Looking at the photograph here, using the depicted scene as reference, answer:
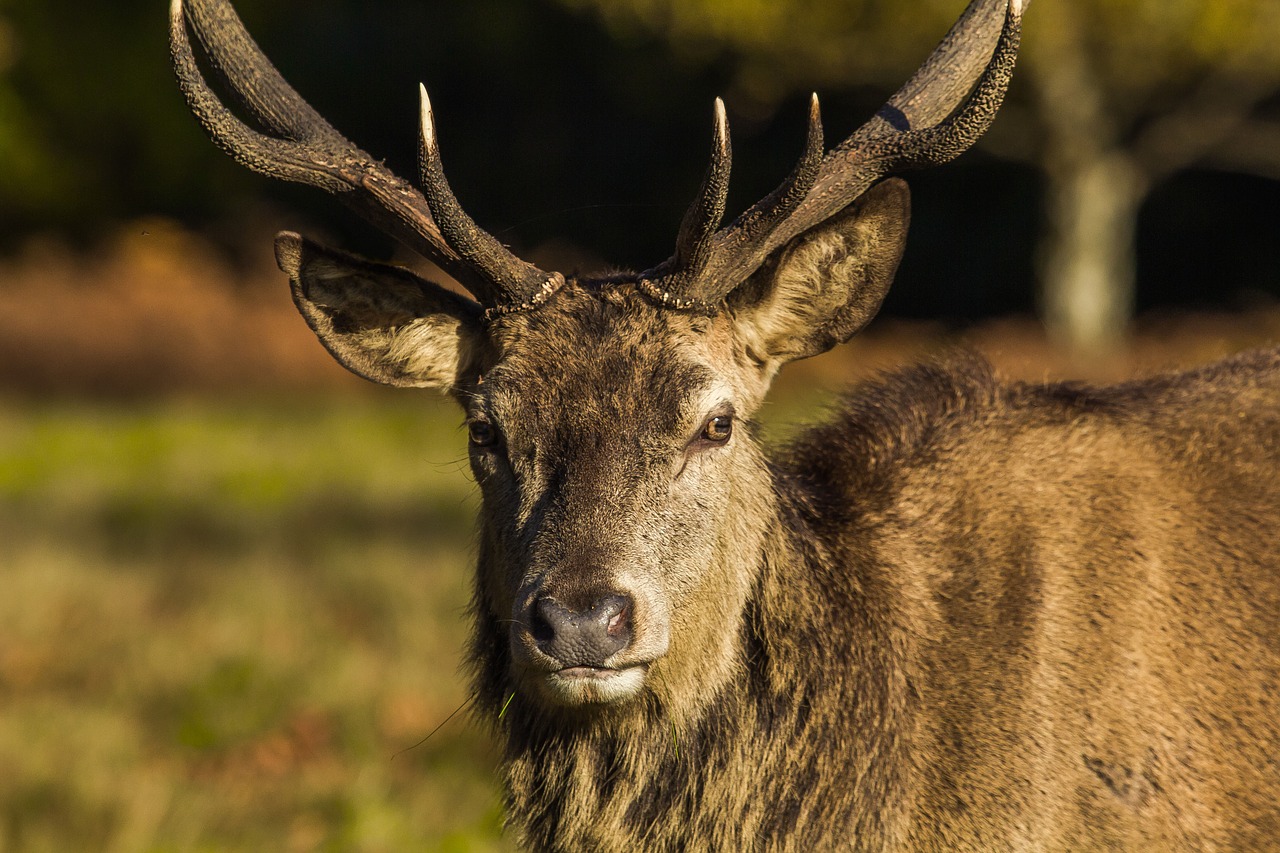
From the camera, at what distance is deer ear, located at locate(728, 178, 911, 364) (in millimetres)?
4047

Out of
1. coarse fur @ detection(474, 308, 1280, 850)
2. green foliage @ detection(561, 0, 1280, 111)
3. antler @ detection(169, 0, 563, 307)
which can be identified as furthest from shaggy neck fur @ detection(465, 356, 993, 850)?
green foliage @ detection(561, 0, 1280, 111)

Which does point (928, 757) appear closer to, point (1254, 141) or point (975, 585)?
point (975, 585)

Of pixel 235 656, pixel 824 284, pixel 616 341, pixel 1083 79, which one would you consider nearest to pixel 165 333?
pixel 1083 79

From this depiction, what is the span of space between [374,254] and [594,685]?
23.7 m

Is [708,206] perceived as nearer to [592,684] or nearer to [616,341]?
[616,341]

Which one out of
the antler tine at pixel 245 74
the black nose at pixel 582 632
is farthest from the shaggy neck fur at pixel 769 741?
the antler tine at pixel 245 74

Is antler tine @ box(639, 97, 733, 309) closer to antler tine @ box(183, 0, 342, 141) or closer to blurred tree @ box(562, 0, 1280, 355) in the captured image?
antler tine @ box(183, 0, 342, 141)

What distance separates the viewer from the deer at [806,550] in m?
3.64

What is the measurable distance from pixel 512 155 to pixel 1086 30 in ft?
43.1

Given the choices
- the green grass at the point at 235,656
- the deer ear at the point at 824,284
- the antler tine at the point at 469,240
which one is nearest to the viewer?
the antler tine at the point at 469,240

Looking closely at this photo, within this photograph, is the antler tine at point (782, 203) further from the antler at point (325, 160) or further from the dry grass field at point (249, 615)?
the dry grass field at point (249, 615)

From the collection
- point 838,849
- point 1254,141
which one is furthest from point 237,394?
point 838,849

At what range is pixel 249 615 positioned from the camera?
8094mm

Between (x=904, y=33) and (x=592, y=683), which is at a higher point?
A: (x=904, y=33)
